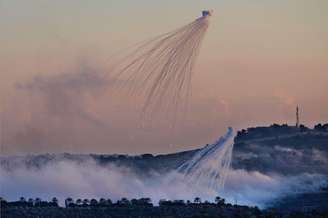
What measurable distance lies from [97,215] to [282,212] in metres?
25.1

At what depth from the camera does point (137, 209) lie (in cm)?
19538

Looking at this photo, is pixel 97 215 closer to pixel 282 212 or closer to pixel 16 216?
pixel 16 216

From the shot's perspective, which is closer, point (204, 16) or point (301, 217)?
point (204, 16)

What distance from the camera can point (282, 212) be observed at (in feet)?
651

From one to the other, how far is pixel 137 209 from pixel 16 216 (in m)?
17.3

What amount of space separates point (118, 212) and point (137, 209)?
3536mm

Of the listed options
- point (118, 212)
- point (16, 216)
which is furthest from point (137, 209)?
point (16, 216)

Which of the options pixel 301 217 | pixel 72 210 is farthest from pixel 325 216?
pixel 72 210

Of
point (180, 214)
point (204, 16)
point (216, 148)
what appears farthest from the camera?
point (180, 214)

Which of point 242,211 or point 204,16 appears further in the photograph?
point 242,211

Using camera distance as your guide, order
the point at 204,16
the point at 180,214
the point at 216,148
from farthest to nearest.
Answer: the point at 180,214, the point at 216,148, the point at 204,16

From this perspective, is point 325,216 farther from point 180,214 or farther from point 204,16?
point 204,16

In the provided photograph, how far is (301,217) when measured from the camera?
188875 millimetres

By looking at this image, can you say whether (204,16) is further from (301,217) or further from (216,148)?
(301,217)
